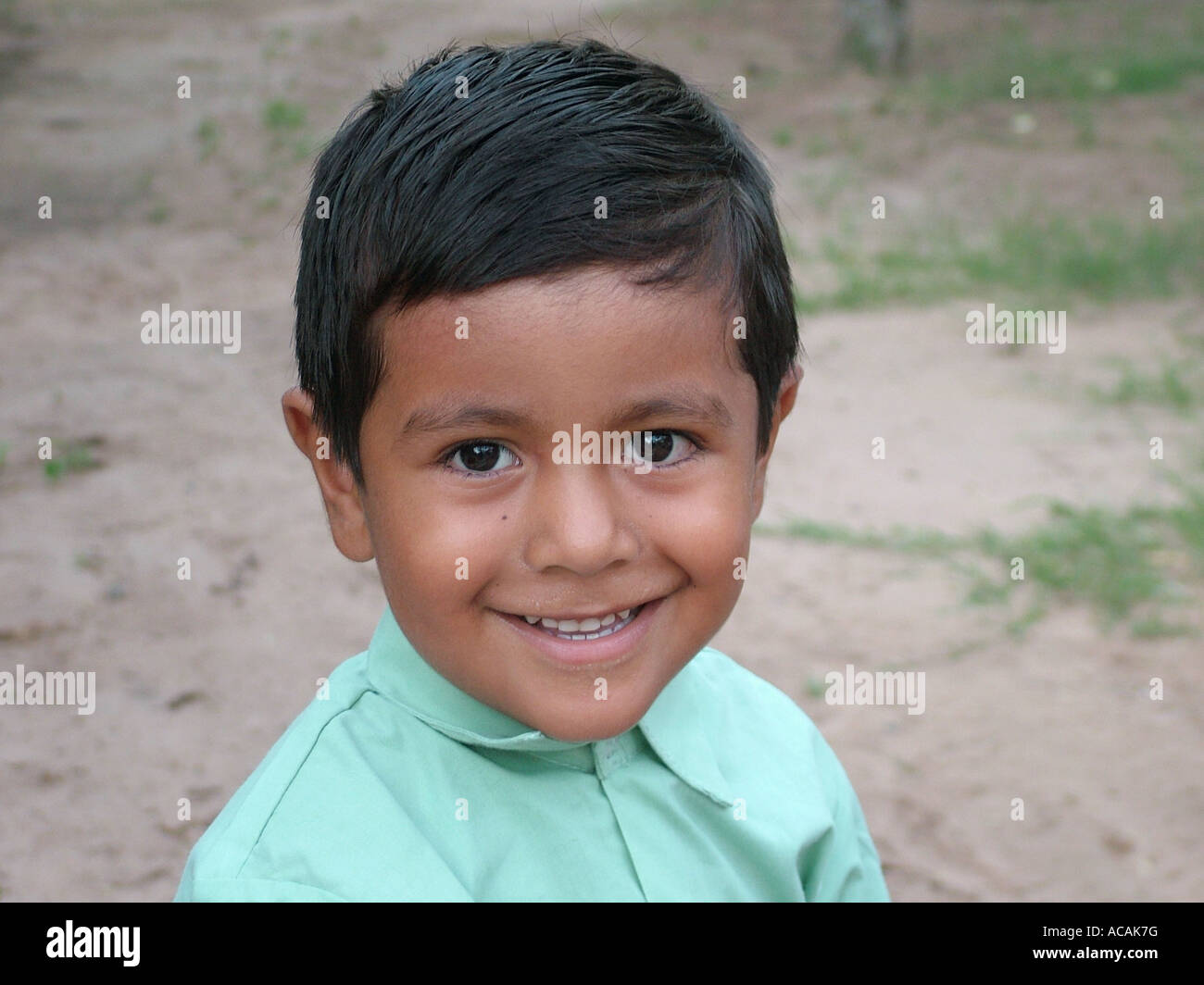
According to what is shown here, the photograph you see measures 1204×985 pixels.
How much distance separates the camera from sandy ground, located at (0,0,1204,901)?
8.88 feet

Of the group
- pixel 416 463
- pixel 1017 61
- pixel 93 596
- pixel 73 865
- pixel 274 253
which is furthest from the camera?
pixel 1017 61

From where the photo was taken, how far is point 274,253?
621cm

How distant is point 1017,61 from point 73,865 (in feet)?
29.4

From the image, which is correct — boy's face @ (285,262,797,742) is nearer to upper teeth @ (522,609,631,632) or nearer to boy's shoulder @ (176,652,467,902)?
upper teeth @ (522,609,631,632)

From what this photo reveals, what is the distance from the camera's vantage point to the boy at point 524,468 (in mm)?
1341

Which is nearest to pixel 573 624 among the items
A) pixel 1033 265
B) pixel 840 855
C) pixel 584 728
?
pixel 584 728

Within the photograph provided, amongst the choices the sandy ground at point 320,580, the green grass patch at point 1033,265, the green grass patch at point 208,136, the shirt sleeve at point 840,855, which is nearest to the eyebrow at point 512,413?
the shirt sleeve at point 840,855

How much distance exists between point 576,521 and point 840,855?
74 cm

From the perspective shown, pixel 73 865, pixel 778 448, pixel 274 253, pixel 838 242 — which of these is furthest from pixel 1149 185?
pixel 73 865

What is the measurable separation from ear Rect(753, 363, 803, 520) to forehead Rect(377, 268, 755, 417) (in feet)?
0.92

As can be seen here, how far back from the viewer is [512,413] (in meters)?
1.32

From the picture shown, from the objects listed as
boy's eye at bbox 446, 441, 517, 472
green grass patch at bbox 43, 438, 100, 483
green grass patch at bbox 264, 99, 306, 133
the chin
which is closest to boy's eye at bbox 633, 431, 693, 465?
boy's eye at bbox 446, 441, 517, 472

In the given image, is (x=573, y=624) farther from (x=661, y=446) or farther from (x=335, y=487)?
(x=335, y=487)

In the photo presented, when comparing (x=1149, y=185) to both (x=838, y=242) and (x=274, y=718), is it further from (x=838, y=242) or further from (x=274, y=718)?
(x=274, y=718)
